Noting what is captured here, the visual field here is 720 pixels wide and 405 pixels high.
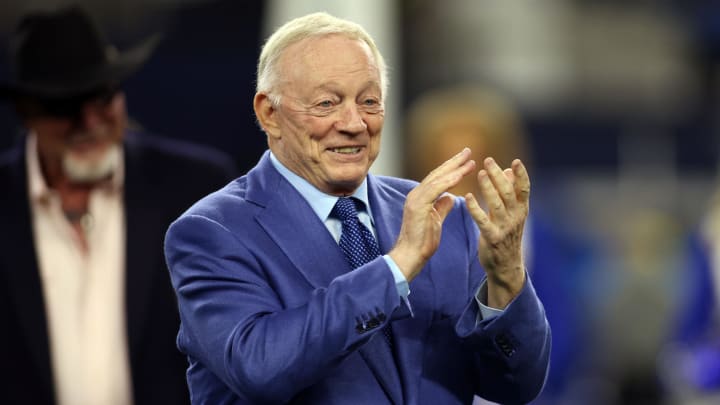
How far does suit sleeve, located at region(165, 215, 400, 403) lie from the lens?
3.14 meters

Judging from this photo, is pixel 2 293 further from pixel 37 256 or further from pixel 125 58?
pixel 125 58

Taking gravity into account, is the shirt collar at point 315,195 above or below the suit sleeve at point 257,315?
above

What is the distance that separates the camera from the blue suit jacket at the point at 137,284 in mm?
5152

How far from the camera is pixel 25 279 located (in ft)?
17.2

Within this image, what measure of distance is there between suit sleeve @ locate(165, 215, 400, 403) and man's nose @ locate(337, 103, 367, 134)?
1.00 ft

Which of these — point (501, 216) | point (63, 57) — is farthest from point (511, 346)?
point (63, 57)

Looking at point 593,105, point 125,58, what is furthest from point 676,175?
point 125,58

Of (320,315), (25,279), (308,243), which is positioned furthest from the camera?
(25,279)

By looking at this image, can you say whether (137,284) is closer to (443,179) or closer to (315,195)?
(315,195)

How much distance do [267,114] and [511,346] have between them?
28.9 inches

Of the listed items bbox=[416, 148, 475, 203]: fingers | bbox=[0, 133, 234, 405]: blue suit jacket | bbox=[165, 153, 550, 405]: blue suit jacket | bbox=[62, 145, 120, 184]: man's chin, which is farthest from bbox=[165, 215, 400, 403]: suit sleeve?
bbox=[62, 145, 120, 184]: man's chin

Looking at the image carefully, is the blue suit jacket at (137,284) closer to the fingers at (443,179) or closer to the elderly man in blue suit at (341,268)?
the elderly man in blue suit at (341,268)

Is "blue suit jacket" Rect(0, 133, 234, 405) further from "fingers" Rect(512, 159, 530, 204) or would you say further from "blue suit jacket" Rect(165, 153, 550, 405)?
"fingers" Rect(512, 159, 530, 204)

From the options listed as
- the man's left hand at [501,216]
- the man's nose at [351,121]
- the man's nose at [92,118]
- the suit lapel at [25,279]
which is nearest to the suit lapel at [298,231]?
the man's nose at [351,121]
